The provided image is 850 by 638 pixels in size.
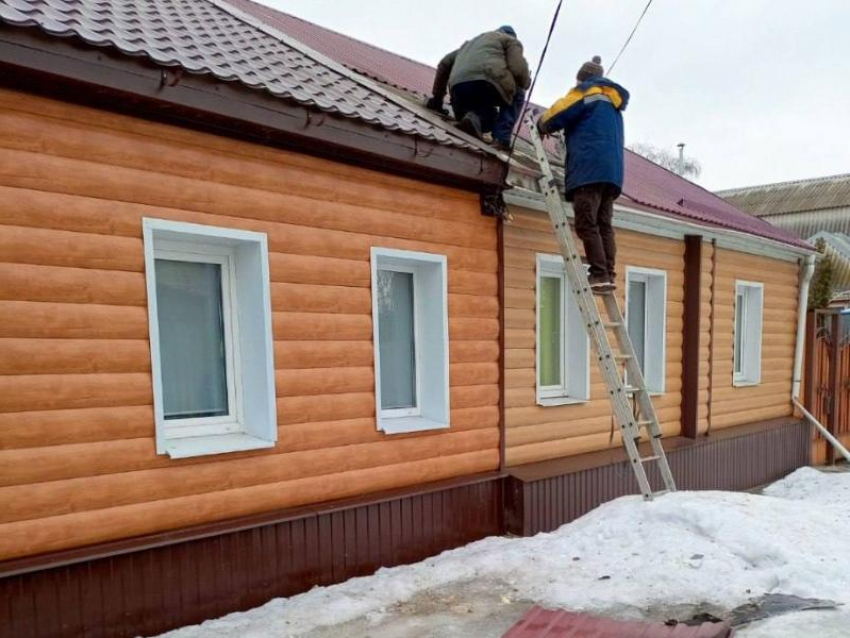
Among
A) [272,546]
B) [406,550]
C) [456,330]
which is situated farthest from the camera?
[456,330]

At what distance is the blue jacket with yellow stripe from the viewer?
4484 millimetres

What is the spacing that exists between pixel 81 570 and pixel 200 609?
2.25ft

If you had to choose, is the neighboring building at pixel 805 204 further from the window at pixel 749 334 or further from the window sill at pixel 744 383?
the window sill at pixel 744 383

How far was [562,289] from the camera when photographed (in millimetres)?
5602

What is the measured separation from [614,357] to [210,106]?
317 centimetres

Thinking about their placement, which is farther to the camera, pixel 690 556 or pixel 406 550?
pixel 406 550

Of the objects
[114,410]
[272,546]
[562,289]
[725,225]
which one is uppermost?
[725,225]

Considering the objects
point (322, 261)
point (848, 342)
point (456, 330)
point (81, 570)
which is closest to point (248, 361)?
point (322, 261)

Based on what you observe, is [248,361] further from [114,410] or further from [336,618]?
[336,618]

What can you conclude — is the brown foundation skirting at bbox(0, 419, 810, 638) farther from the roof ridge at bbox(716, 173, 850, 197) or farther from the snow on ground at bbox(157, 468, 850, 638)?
the roof ridge at bbox(716, 173, 850, 197)

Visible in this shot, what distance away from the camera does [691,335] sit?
6.86m

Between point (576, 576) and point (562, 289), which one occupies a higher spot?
point (562, 289)

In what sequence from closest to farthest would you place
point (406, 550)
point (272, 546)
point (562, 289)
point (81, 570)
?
point (81, 570) < point (272, 546) < point (406, 550) < point (562, 289)

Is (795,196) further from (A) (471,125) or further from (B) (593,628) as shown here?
(B) (593,628)
